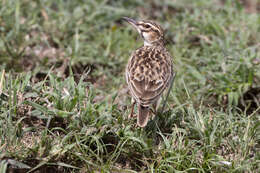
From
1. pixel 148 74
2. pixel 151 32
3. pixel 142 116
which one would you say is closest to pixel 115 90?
pixel 151 32

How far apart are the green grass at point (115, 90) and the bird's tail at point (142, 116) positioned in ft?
0.68

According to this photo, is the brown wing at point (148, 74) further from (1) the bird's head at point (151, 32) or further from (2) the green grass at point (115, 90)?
(1) the bird's head at point (151, 32)

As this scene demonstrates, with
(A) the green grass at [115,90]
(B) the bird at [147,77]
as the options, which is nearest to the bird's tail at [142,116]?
(B) the bird at [147,77]

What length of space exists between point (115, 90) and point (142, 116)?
2027 mm

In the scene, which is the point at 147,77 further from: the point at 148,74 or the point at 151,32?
the point at 151,32

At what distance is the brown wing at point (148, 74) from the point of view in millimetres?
4910

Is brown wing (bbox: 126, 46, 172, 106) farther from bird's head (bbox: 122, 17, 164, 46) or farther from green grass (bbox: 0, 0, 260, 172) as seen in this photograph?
bird's head (bbox: 122, 17, 164, 46)

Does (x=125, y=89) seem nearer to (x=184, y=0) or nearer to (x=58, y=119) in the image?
(x=58, y=119)

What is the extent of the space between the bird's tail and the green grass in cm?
21

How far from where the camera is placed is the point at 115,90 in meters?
6.71

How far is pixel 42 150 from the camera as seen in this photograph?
4398 millimetres

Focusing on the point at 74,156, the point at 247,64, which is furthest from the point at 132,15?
the point at 74,156

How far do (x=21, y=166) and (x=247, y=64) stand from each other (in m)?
3.84

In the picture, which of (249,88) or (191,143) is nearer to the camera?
(191,143)
